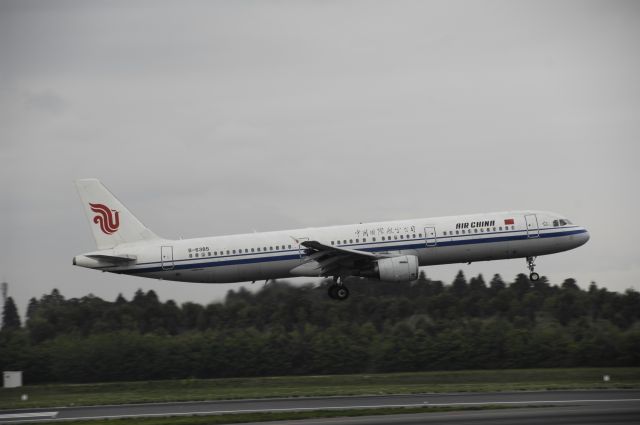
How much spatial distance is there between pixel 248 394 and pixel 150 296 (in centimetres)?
3268

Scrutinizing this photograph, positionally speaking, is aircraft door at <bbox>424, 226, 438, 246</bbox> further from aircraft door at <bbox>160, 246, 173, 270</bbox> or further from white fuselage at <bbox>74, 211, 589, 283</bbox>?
aircraft door at <bbox>160, 246, 173, 270</bbox>

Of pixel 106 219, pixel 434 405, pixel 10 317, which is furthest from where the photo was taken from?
pixel 10 317

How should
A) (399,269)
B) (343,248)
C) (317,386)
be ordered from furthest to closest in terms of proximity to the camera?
1. (317,386)
2. (343,248)
3. (399,269)

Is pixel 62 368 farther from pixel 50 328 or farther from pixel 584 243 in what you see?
pixel 584 243

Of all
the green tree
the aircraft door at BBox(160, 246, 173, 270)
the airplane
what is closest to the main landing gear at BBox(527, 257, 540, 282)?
the airplane

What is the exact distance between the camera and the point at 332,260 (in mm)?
54812

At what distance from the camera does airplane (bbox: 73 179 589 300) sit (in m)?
55.0

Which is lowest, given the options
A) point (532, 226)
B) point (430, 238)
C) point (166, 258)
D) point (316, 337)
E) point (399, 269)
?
point (316, 337)

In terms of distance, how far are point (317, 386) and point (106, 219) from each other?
16.0 m

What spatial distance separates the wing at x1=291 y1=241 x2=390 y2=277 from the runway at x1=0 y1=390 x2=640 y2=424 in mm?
8006

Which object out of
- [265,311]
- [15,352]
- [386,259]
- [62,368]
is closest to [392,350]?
[265,311]

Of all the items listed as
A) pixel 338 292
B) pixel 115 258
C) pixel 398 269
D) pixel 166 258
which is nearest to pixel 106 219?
pixel 115 258

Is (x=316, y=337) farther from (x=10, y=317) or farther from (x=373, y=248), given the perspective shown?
(x=10, y=317)

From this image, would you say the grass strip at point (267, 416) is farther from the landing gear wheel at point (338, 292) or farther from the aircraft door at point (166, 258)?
the aircraft door at point (166, 258)
